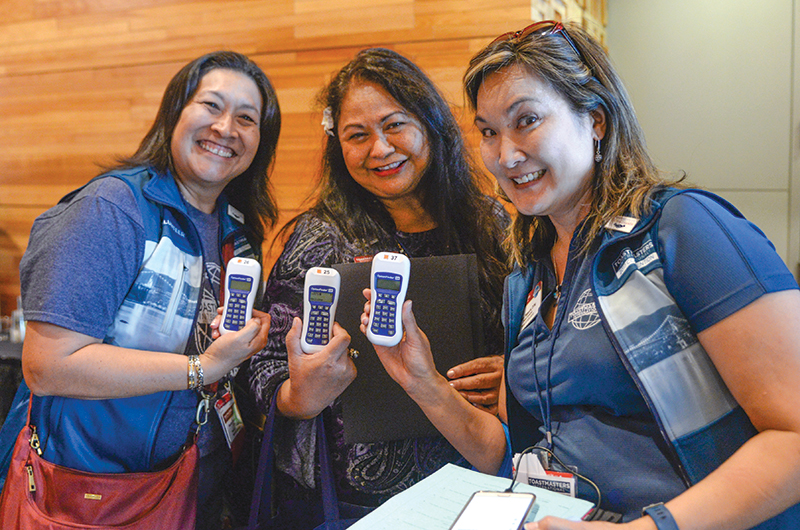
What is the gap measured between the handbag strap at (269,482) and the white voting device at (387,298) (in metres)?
0.37

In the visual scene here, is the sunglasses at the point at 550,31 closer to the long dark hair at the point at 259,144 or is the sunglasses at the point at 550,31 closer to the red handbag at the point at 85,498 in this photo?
the long dark hair at the point at 259,144

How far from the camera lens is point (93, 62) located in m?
2.99

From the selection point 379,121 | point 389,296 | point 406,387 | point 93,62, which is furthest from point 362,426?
point 93,62

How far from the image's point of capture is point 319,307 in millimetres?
1320

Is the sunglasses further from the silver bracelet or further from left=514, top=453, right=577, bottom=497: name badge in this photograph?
the silver bracelet

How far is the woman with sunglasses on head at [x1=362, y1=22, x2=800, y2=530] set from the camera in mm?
828

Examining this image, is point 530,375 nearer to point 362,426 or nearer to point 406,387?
point 406,387

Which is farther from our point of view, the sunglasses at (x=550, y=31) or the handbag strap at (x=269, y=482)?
the handbag strap at (x=269, y=482)

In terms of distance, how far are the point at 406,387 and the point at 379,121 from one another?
0.71 metres

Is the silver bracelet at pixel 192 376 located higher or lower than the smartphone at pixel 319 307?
lower

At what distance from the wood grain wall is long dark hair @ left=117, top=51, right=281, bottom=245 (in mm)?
434

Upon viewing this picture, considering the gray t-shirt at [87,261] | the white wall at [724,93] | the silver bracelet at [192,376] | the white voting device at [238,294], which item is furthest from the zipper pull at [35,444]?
the white wall at [724,93]

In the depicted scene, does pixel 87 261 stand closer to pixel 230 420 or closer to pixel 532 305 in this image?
pixel 230 420

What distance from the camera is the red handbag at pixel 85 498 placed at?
52.4 inches
